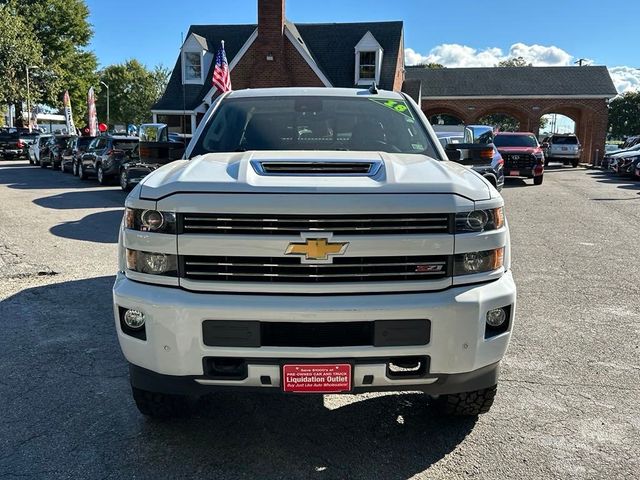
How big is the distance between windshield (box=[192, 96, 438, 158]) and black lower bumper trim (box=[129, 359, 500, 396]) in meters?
1.65

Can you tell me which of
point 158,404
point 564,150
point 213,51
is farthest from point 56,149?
point 564,150

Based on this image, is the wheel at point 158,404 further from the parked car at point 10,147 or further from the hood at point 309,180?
the parked car at point 10,147

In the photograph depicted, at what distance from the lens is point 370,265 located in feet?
8.64

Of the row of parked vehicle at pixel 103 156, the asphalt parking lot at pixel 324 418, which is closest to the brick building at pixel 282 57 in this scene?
the row of parked vehicle at pixel 103 156

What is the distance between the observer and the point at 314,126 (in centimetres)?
411

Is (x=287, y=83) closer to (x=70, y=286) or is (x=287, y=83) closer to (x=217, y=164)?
(x=70, y=286)

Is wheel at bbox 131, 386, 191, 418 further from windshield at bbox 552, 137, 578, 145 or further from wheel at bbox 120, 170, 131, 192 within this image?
windshield at bbox 552, 137, 578, 145

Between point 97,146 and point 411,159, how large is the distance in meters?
17.5

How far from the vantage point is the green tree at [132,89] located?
7275 cm

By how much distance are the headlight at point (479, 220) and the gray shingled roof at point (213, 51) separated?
27590 millimetres

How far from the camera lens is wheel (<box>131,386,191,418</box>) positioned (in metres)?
3.13

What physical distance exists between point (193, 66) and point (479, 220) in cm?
2956

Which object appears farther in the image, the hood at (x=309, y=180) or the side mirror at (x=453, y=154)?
the side mirror at (x=453, y=154)

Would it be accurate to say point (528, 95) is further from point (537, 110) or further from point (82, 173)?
point (82, 173)
